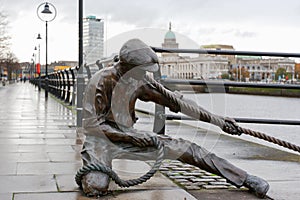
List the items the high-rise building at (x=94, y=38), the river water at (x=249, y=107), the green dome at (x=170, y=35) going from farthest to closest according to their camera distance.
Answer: the high-rise building at (x=94, y=38), the river water at (x=249, y=107), the green dome at (x=170, y=35)

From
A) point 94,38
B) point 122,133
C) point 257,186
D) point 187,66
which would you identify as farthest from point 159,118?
point 257,186

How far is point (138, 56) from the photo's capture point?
461cm

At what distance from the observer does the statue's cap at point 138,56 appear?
4.61m

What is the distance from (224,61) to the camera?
8570mm

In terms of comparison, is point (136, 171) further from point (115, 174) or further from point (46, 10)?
point (46, 10)

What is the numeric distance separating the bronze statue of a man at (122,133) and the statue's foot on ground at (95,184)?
0.15 metres

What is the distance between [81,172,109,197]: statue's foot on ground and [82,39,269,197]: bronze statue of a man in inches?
5.9

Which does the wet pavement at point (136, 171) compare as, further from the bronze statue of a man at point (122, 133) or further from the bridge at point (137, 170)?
the bronze statue of a man at point (122, 133)

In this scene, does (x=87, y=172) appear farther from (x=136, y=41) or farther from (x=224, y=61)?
(x=224, y=61)

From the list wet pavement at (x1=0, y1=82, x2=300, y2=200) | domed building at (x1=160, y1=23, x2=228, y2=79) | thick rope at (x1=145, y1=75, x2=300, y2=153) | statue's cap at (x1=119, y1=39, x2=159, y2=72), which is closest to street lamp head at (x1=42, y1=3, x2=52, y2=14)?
wet pavement at (x1=0, y1=82, x2=300, y2=200)

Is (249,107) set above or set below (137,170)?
below

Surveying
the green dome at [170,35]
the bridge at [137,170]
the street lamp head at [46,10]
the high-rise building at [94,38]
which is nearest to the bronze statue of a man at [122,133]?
the bridge at [137,170]

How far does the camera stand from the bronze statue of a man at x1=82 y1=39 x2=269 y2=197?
15.6 feet

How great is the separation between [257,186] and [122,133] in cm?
128
